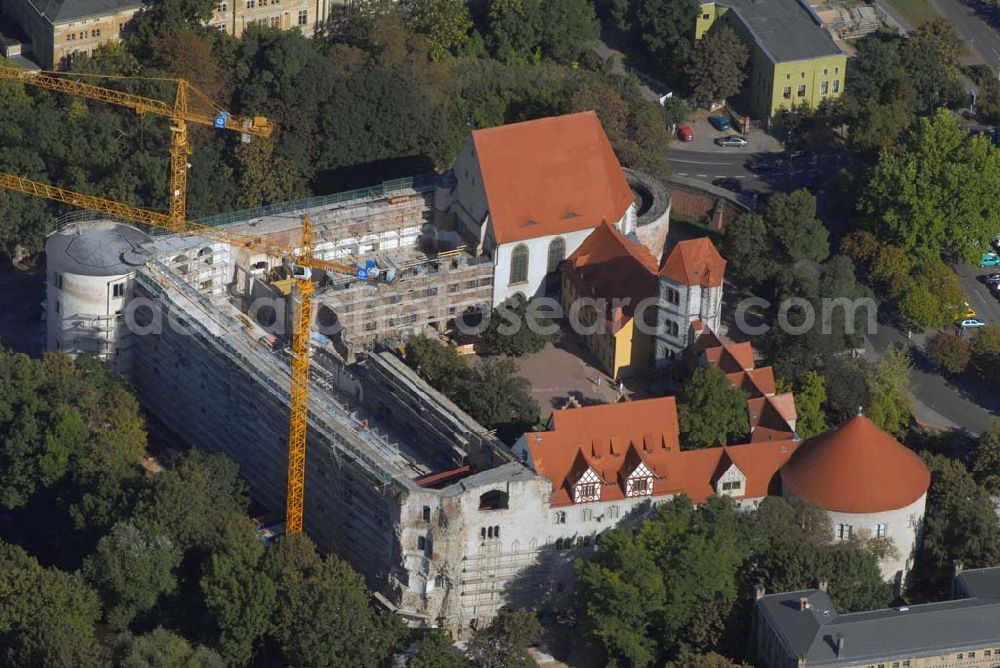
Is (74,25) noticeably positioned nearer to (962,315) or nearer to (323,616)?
(323,616)

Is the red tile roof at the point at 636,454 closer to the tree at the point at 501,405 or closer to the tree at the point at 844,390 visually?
the tree at the point at 501,405

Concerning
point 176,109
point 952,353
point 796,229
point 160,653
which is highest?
point 176,109

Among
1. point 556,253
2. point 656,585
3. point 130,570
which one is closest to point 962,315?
point 556,253

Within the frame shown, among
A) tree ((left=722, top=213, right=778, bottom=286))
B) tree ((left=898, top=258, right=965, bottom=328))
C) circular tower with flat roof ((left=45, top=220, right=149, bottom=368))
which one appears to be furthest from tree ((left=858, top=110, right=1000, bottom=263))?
circular tower with flat roof ((left=45, top=220, right=149, bottom=368))

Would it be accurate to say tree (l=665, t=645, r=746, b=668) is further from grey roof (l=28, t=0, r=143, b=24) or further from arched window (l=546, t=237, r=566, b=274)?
grey roof (l=28, t=0, r=143, b=24)

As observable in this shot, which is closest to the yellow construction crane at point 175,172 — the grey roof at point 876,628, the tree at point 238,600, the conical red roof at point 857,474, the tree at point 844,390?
the tree at point 238,600

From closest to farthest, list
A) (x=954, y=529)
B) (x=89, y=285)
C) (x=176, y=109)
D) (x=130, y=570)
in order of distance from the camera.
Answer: (x=130, y=570) → (x=954, y=529) → (x=89, y=285) → (x=176, y=109)
